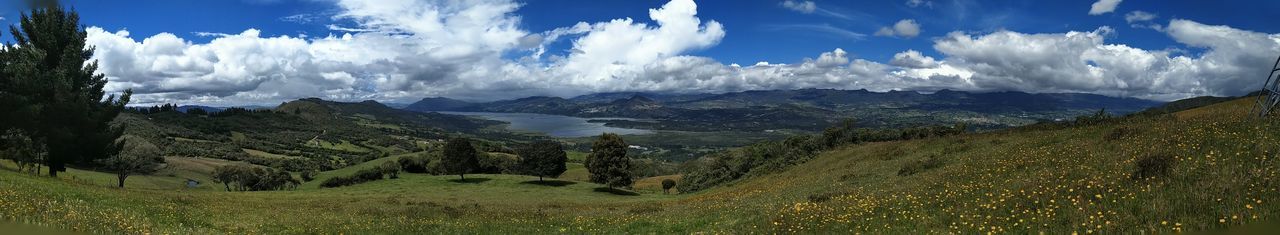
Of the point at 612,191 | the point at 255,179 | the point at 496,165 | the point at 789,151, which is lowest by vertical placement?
the point at 255,179

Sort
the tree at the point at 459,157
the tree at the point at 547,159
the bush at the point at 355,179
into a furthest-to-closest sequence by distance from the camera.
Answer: the bush at the point at 355,179
the tree at the point at 459,157
the tree at the point at 547,159

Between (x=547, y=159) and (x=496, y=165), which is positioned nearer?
(x=547, y=159)

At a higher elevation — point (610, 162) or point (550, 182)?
point (610, 162)

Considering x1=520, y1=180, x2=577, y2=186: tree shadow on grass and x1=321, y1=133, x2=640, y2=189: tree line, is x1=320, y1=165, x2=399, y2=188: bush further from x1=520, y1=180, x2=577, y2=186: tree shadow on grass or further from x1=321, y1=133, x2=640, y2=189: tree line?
x1=520, y1=180, x2=577, y2=186: tree shadow on grass

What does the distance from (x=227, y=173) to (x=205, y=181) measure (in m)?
15.6

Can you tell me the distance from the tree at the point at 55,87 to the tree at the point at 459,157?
41992 millimetres

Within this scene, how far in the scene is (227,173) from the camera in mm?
98875

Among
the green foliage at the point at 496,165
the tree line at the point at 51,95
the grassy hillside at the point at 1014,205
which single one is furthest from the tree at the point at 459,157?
the grassy hillside at the point at 1014,205

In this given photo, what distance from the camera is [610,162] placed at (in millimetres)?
72312

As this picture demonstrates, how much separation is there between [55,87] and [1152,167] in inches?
2380

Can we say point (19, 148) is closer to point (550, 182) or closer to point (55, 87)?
point (55, 87)

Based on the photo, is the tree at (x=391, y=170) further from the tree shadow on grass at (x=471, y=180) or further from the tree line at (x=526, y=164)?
the tree shadow on grass at (x=471, y=180)

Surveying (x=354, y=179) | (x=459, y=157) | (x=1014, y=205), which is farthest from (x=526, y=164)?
(x=1014, y=205)

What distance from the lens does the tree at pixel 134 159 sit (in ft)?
230
